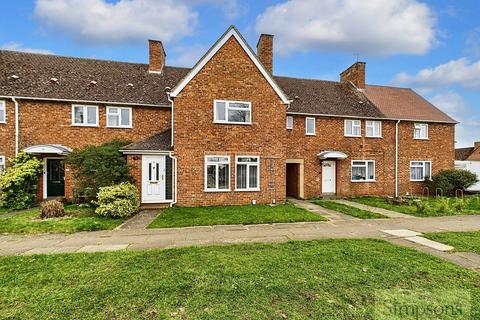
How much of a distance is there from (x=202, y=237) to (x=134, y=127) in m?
10.4

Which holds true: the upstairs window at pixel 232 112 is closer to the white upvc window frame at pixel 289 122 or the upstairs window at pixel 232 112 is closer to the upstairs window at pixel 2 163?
the white upvc window frame at pixel 289 122

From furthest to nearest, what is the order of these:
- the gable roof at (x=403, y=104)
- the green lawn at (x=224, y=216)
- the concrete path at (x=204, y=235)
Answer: the gable roof at (x=403, y=104) → the green lawn at (x=224, y=216) → the concrete path at (x=204, y=235)

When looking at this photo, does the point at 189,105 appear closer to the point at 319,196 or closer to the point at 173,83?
the point at 173,83

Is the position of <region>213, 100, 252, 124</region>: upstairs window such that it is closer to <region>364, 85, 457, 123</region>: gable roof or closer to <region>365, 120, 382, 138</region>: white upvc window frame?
<region>365, 120, 382, 138</region>: white upvc window frame

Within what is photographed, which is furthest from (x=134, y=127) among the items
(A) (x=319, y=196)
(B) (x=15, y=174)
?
(A) (x=319, y=196)

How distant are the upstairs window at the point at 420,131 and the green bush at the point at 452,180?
3.07 m

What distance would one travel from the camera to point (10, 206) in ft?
42.3

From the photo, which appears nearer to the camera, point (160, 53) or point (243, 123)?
point (243, 123)

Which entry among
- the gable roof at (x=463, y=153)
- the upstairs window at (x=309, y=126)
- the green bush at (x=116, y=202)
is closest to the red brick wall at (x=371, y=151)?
the upstairs window at (x=309, y=126)

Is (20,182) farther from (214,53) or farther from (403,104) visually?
(403,104)

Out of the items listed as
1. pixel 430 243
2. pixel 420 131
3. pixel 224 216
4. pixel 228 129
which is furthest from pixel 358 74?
pixel 224 216

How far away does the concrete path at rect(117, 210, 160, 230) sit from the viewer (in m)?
9.13

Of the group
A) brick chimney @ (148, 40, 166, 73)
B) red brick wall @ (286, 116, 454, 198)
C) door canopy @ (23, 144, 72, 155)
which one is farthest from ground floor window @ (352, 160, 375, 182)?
door canopy @ (23, 144, 72, 155)

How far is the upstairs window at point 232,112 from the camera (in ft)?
44.1
